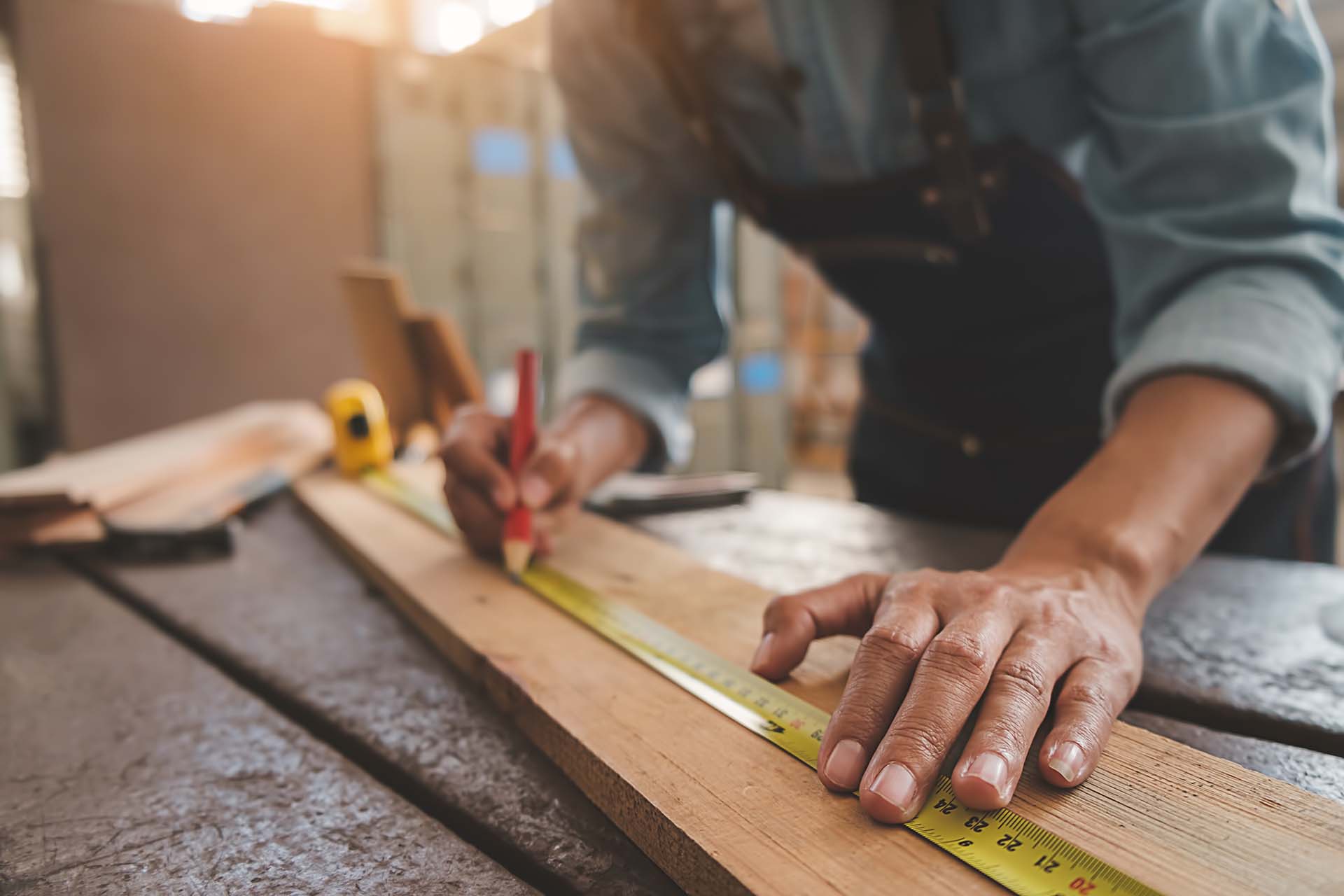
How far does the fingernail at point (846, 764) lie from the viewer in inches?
21.0

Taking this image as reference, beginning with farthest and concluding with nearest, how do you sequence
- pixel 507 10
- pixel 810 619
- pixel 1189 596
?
pixel 507 10
pixel 1189 596
pixel 810 619

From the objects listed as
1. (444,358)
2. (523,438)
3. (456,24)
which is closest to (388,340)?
(444,358)

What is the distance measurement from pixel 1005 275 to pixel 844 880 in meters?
1.13

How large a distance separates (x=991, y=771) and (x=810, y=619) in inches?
8.9

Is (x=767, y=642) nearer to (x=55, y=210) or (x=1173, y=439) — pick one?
(x=1173, y=439)

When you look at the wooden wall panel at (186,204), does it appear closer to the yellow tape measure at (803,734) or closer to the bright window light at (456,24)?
the bright window light at (456,24)

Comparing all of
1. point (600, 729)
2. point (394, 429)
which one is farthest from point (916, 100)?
point (394, 429)

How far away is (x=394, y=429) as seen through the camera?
203 centimetres

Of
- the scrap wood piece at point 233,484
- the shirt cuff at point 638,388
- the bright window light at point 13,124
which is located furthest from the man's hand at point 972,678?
the bright window light at point 13,124

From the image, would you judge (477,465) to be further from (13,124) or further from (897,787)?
(13,124)

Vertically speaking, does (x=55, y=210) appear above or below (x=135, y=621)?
above

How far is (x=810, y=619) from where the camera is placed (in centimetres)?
71

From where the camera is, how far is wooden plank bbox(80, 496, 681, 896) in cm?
56

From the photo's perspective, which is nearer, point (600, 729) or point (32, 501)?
point (600, 729)
